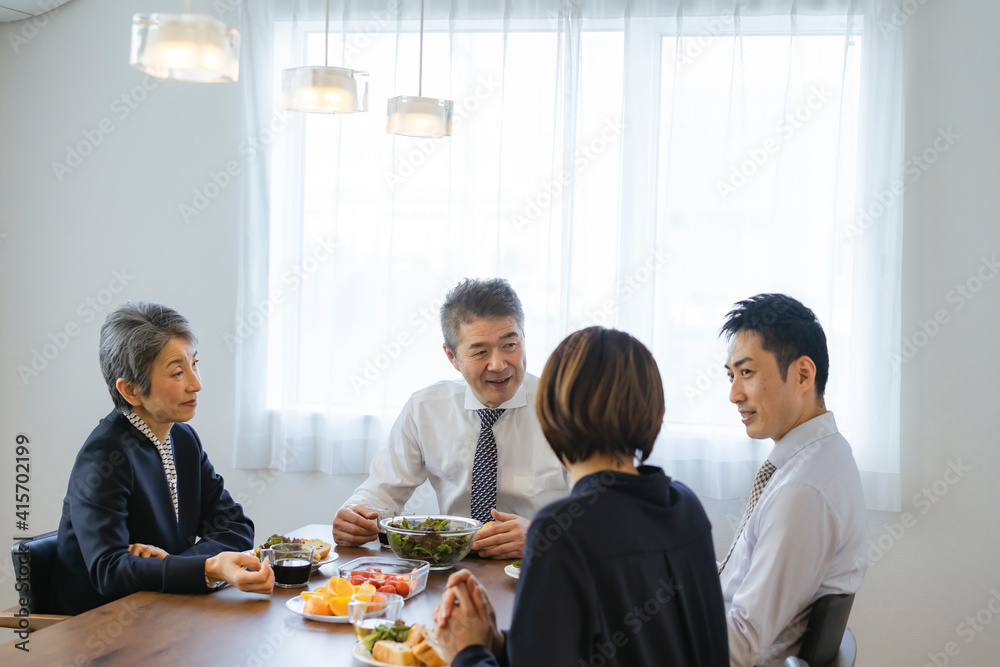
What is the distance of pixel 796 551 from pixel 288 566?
1110 mm

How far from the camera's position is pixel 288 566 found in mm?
1982

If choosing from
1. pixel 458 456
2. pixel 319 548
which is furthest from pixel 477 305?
pixel 319 548

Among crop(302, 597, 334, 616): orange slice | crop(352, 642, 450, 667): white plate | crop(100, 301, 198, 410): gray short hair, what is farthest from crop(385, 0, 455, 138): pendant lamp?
crop(352, 642, 450, 667): white plate

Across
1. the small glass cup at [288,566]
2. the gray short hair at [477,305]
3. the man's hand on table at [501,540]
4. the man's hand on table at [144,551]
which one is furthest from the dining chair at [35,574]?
the gray short hair at [477,305]

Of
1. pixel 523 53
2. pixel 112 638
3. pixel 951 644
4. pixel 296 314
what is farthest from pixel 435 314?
pixel 951 644

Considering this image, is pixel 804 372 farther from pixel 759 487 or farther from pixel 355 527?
pixel 355 527

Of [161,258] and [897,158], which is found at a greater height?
[897,158]

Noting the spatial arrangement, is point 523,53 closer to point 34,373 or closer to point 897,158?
point 897,158

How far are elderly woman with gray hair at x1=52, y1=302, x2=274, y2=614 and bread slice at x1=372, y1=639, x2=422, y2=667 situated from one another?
0.45 metres

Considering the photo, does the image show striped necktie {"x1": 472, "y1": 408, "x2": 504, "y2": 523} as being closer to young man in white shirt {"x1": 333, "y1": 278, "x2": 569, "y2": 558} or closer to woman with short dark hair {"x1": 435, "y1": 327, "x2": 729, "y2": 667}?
young man in white shirt {"x1": 333, "y1": 278, "x2": 569, "y2": 558}

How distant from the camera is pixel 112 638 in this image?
5.35 ft

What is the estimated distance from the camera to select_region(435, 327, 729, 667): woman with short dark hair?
121 cm

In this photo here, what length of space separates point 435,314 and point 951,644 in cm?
246

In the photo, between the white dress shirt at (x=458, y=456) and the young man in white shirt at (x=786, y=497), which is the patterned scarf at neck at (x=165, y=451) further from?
the young man in white shirt at (x=786, y=497)
